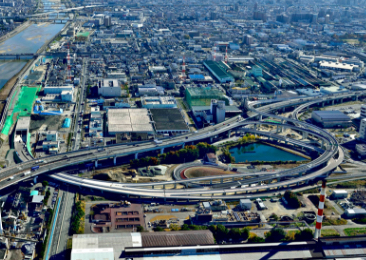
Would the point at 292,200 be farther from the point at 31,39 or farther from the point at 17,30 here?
the point at 17,30

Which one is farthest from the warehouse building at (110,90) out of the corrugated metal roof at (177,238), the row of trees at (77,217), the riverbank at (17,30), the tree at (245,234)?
the riverbank at (17,30)

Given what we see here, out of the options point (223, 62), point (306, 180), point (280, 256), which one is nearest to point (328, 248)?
point (280, 256)

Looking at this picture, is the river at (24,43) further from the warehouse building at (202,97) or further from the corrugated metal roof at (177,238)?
the corrugated metal roof at (177,238)

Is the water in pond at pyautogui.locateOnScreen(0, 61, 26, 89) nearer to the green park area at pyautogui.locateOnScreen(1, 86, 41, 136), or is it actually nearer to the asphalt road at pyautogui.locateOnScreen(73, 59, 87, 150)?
the green park area at pyautogui.locateOnScreen(1, 86, 41, 136)

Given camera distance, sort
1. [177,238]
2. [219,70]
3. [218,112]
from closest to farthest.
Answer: [177,238]
[218,112]
[219,70]

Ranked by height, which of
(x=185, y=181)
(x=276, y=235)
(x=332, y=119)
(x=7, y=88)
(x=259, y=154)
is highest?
(x=7, y=88)

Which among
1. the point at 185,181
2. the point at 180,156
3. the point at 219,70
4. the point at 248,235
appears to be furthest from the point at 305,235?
the point at 219,70
